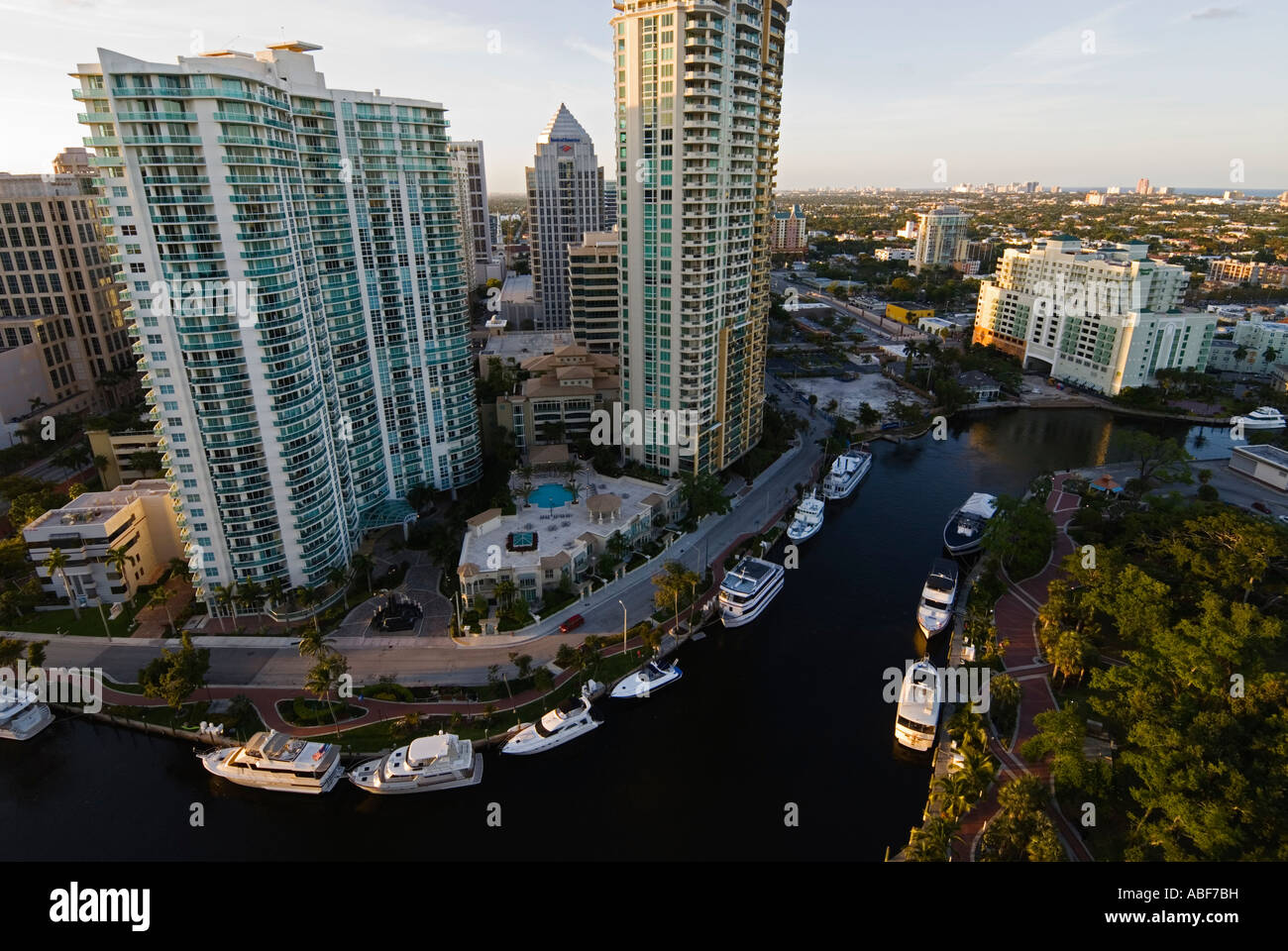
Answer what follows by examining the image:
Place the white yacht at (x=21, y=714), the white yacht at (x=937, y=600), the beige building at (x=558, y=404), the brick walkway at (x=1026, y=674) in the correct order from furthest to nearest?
the beige building at (x=558, y=404), the white yacht at (x=937, y=600), the white yacht at (x=21, y=714), the brick walkway at (x=1026, y=674)

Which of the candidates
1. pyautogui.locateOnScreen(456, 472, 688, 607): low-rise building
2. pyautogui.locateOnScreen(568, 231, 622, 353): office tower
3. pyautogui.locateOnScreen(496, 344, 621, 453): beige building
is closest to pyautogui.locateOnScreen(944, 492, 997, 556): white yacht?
pyautogui.locateOnScreen(456, 472, 688, 607): low-rise building

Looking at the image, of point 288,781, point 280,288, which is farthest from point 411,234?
point 288,781

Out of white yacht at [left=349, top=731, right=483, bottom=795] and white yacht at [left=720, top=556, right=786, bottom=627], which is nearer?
white yacht at [left=349, top=731, right=483, bottom=795]

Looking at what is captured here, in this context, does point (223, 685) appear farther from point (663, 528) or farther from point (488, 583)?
point (663, 528)

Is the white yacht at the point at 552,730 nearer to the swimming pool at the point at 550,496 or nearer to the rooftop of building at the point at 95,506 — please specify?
the swimming pool at the point at 550,496

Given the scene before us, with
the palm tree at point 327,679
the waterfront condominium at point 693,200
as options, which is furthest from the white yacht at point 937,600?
the palm tree at point 327,679

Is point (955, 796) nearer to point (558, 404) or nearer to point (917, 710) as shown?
point (917, 710)

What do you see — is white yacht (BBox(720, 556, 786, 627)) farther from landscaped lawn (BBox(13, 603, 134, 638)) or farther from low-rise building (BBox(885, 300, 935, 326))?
low-rise building (BBox(885, 300, 935, 326))
